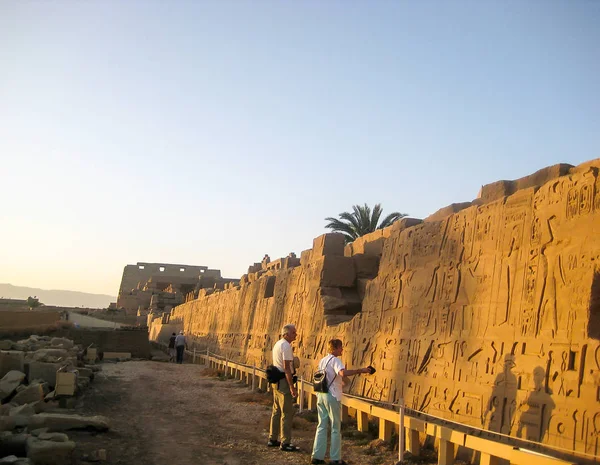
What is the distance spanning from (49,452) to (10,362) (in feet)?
20.9

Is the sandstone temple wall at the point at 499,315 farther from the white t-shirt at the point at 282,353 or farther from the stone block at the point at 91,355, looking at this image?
the stone block at the point at 91,355

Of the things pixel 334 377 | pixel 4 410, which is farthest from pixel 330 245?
pixel 4 410

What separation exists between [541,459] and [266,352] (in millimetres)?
9888

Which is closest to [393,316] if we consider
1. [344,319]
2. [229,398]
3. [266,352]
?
[344,319]

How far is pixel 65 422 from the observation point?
693 centimetres

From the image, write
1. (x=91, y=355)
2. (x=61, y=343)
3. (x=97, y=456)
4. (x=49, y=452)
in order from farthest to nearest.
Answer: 1. (x=91, y=355)
2. (x=61, y=343)
3. (x=97, y=456)
4. (x=49, y=452)

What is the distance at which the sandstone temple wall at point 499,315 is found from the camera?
17.0ft

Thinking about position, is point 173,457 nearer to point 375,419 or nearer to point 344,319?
point 375,419

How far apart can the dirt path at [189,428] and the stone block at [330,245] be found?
293cm

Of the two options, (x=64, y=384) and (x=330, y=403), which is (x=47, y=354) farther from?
(x=330, y=403)

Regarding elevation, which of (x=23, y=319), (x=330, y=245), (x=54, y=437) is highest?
(x=330, y=245)

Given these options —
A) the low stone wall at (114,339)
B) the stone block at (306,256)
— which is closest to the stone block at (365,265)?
the stone block at (306,256)

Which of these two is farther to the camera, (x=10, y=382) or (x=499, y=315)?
(x=10, y=382)

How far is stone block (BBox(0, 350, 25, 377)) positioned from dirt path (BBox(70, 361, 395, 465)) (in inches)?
54.1
